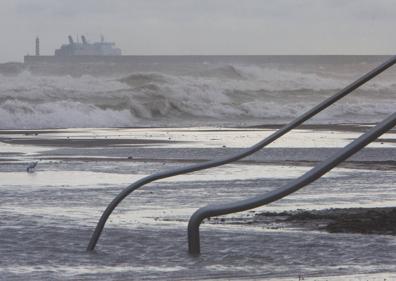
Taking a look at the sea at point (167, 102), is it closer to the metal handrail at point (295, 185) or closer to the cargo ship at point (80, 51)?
the metal handrail at point (295, 185)

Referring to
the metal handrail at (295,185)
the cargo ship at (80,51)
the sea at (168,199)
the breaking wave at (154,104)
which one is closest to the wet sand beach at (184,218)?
Result: the sea at (168,199)

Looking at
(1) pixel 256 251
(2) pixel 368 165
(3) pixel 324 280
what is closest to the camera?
(3) pixel 324 280

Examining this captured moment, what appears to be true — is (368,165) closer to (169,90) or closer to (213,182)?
(213,182)

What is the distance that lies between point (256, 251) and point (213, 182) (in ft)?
22.7

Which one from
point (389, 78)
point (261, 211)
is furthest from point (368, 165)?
point (389, 78)

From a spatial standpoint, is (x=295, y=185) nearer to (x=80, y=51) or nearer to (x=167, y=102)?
(x=167, y=102)

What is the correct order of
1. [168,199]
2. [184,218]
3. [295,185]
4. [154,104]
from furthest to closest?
[154,104] < [168,199] < [184,218] < [295,185]

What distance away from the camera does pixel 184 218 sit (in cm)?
1243

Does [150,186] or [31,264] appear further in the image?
[150,186]

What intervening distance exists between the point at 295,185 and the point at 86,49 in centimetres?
14605

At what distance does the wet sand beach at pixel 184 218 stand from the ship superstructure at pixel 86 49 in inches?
5054

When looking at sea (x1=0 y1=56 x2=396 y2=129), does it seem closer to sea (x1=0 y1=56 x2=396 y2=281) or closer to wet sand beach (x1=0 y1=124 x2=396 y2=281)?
sea (x1=0 y1=56 x2=396 y2=281)

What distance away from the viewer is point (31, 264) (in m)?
9.32

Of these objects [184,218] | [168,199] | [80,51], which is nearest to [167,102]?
[168,199]
